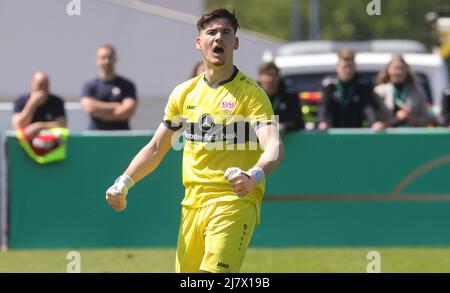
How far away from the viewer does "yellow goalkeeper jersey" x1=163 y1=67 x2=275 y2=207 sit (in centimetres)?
729

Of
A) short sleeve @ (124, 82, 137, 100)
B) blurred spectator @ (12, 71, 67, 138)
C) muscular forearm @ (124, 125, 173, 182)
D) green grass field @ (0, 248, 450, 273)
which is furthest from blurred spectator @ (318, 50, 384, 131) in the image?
muscular forearm @ (124, 125, 173, 182)

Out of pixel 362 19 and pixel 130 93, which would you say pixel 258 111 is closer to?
pixel 130 93

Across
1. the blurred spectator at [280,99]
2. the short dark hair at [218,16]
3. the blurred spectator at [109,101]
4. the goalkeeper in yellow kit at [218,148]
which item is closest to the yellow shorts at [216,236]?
the goalkeeper in yellow kit at [218,148]

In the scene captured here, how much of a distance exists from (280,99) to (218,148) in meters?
5.13

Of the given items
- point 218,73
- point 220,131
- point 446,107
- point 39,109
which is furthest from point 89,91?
point 220,131

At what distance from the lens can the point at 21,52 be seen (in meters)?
20.9

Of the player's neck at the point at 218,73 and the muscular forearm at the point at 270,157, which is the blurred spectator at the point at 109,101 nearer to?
the player's neck at the point at 218,73

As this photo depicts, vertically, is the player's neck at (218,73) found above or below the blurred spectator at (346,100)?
below

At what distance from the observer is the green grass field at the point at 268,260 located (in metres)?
11.1

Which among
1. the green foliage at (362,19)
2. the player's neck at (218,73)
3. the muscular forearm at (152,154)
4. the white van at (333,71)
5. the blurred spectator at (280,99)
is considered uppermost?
the green foliage at (362,19)

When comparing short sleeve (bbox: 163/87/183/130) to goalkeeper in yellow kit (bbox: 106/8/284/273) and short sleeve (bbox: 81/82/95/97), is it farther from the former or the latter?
short sleeve (bbox: 81/82/95/97)

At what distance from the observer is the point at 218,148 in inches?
289

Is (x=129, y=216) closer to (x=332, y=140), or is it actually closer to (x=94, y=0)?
(x=332, y=140)

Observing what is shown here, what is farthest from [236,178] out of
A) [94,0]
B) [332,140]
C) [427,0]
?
[427,0]
